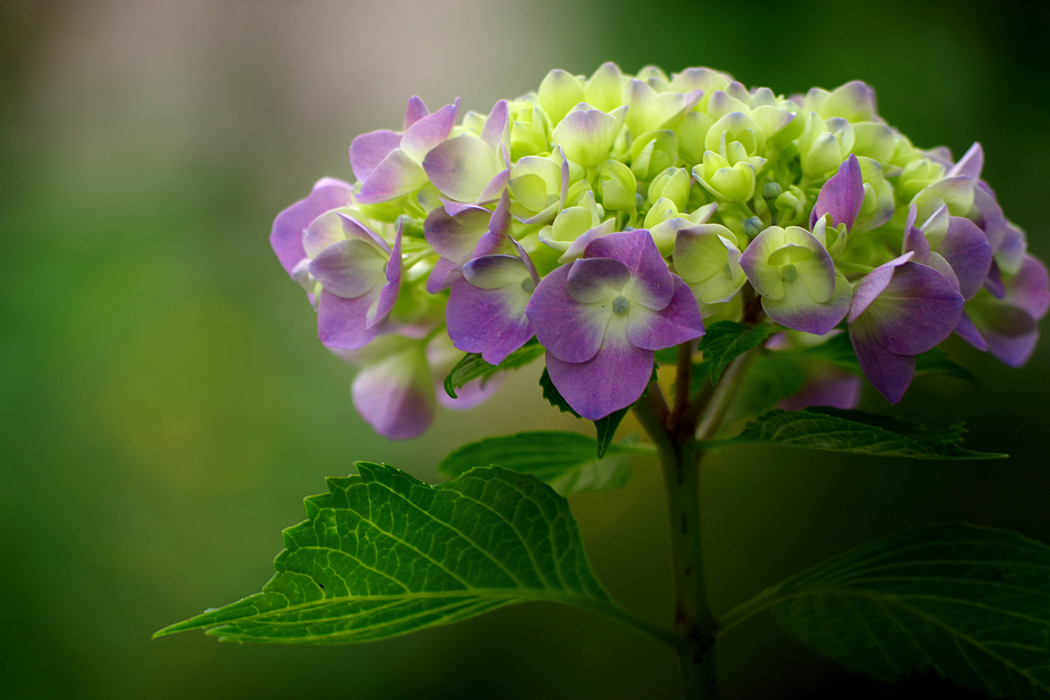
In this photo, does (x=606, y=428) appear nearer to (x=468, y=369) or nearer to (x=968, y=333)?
(x=468, y=369)

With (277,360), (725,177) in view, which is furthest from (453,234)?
(277,360)

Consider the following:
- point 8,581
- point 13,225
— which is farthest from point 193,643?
point 13,225

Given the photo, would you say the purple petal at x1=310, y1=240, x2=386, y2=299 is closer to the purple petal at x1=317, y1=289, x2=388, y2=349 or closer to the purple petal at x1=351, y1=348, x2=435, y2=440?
the purple petal at x1=317, y1=289, x2=388, y2=349

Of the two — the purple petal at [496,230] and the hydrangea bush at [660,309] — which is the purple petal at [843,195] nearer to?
the hydrangea bush at [660,309]

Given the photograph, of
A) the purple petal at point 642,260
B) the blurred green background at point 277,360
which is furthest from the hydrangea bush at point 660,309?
the blurred green background at point 277,360

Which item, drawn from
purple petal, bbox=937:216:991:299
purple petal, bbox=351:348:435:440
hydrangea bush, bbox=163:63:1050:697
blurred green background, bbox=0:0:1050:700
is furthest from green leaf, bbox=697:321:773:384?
blurred green background, bbox=0:0:1050:700

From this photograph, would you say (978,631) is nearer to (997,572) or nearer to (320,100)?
(997,572)
